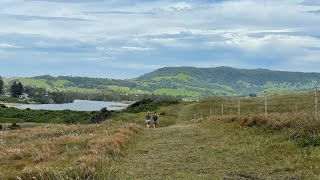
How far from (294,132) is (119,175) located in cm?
883

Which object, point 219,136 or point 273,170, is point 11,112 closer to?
point 219,136

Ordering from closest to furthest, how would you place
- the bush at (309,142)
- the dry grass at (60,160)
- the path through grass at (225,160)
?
the dry grass at (60,160), the path through grass at (225,160), the bush at (309,142)

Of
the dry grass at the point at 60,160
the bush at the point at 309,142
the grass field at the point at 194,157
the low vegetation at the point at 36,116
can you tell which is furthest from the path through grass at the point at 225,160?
the low vegetation at the point at 36,116

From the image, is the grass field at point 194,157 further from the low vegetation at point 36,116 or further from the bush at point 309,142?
the low vegetation at point 36,116

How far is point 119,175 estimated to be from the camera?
12992 millimetres

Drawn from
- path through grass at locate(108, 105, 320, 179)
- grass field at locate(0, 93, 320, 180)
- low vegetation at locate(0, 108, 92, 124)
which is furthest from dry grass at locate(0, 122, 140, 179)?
low vegetation at locate(0, 108, 92, 124)

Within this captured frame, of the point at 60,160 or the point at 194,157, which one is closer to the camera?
the point at 60,160

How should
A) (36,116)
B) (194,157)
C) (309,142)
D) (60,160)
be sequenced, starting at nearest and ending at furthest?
(60,160), (309,142), (194,157), (36,116)

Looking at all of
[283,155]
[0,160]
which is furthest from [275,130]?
[0,160]

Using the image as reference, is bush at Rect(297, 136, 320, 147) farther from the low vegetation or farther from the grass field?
the low vegetation

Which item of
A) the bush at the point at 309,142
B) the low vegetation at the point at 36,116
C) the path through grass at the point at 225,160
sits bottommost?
the low vegetation at the point at 36,116

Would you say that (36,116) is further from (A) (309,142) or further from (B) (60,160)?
(A) (309,142)

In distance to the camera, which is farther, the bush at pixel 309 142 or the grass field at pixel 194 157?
the bush at pixel 309 142

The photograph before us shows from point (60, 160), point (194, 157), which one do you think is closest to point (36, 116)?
point (60, 160)
